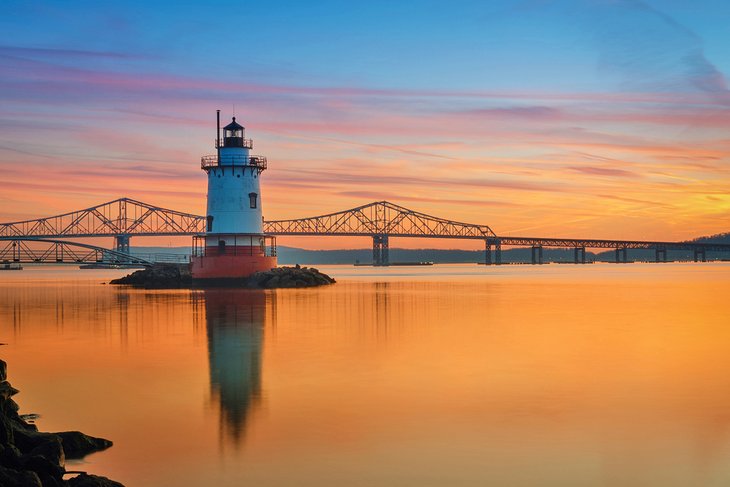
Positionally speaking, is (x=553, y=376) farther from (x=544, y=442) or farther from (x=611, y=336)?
(x=611, y=336)

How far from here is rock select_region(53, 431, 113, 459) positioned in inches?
325

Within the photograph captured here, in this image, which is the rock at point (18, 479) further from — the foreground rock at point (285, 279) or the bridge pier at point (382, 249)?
the bridge pier at point (382, 249)

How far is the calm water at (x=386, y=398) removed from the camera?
311 inches

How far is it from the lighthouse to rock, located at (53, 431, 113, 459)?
31.7 metres

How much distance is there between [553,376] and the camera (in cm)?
1337

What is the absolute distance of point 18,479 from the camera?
6328 millimetres

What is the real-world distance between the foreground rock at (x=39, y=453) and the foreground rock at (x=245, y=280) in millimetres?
Answer: 33176

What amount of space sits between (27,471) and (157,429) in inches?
119

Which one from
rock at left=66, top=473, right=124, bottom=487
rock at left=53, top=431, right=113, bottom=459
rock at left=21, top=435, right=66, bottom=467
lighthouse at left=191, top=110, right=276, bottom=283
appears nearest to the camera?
rock at left=66, top=473, right=124, bottom=487

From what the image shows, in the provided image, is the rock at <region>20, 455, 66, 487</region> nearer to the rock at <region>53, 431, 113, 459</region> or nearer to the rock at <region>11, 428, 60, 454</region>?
the rock at <region>11, 428, 60, 454</region>

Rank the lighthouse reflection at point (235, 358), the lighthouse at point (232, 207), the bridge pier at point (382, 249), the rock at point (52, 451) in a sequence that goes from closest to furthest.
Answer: the rock at point (52, 451), the lighthouse reflection at point (235, 358), the lighthouse at point (232, 207), the bridge pier at point (382, 249)

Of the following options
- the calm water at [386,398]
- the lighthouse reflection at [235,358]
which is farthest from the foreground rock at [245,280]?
the calm water at [386,398]

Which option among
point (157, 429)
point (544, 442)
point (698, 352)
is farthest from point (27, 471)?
point (698, 352)

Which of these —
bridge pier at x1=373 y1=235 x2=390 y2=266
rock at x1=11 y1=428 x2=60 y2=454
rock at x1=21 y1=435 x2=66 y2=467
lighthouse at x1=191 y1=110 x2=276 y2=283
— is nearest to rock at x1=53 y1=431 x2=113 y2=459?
rock at x1=11 y1=428 x2=60 y2=454
